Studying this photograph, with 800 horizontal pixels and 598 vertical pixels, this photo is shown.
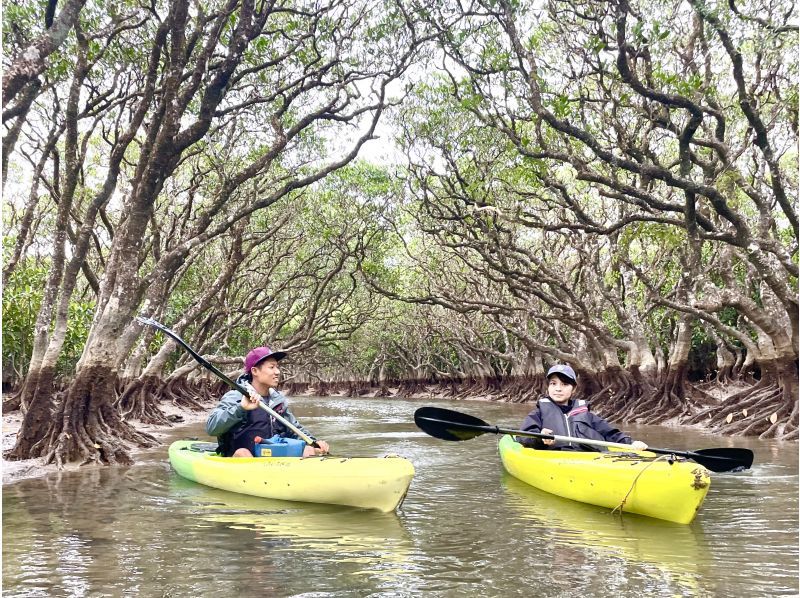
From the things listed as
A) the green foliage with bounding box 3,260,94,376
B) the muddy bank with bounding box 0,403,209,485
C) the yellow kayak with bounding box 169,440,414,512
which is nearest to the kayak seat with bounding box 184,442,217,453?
the yellow kayak with bounding box 169,440,414,512

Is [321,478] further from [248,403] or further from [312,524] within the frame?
[248,403]

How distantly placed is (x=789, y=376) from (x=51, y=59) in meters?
11.9

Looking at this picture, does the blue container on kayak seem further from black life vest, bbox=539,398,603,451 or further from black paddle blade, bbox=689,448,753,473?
black paddle blade, bbox=689,448,753,473

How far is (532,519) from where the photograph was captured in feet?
20.8

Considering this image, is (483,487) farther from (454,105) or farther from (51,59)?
(454,105)

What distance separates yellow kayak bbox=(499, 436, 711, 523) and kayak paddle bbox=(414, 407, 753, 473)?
0.64 ft

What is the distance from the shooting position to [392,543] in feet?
17.6

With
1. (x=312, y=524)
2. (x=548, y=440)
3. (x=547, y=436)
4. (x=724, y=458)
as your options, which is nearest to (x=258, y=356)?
(x=312, y=524)

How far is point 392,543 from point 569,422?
2.92m

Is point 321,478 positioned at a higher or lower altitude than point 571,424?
lower

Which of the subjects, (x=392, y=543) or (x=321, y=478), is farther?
(x=321, y=478)

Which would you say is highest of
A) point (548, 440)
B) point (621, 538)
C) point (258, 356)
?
point (258, 356)

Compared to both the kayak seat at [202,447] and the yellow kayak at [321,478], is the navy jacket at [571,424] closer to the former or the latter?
the yellow kayak at [321,478]

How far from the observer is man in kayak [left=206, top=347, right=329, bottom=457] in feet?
23.6
